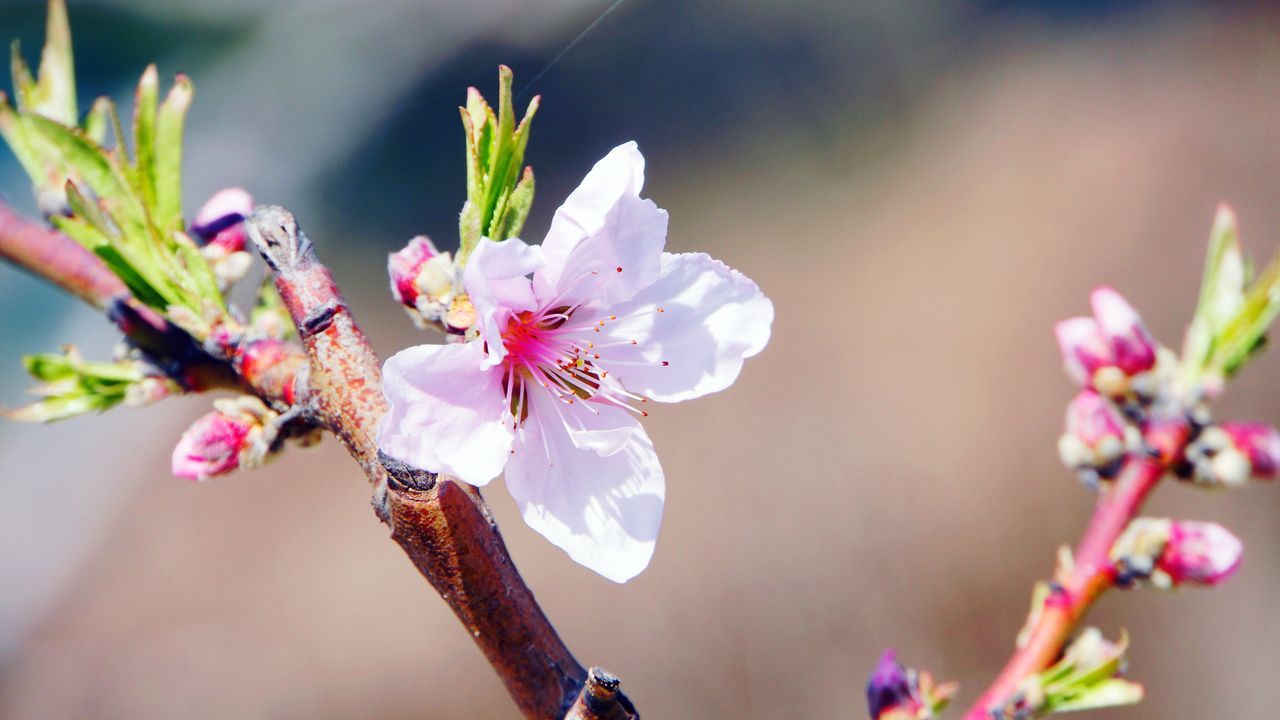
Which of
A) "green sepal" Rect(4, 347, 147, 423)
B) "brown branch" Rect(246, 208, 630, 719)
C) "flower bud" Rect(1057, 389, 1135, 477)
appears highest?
"flower bud" Rect(1057, 389, 1135, 477)

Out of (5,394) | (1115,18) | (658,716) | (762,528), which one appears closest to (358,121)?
(5,394)

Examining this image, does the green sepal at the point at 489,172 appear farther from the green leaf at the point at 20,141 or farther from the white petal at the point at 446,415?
the green leaf at the point at 20,141

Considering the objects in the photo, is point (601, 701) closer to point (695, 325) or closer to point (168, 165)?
point (695, 325)

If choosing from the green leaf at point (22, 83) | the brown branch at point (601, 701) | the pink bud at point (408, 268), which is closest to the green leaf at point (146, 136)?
the green leaf at point (22, 83)

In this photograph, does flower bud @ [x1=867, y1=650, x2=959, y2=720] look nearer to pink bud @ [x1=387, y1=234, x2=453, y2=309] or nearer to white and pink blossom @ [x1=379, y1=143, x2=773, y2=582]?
white and pink blossom @ [x1=379, y1=143, x2=773, y2=582]

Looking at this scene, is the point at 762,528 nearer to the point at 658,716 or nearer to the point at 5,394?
the point at 658,716

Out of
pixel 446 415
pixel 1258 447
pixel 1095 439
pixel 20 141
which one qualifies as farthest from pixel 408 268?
pixel 1258 447

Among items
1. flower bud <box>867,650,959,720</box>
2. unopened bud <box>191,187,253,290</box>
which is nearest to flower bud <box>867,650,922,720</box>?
flower bud <box>867,650,959,720</box>
